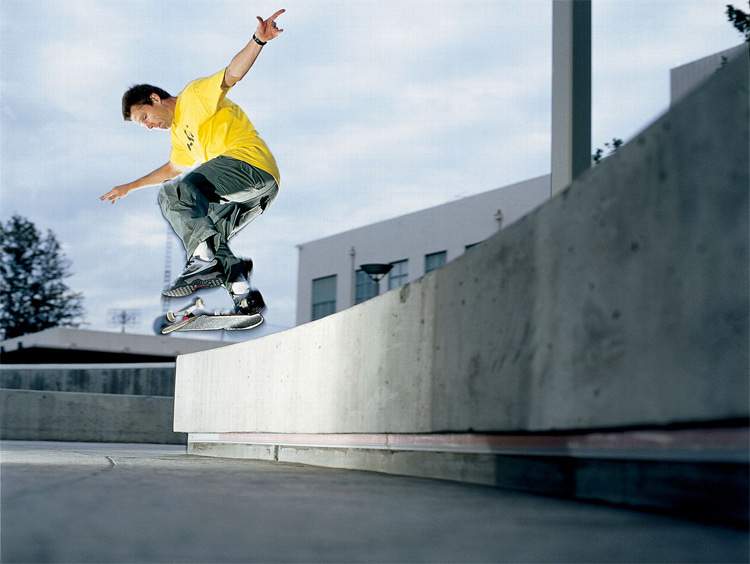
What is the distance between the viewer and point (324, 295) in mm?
57656

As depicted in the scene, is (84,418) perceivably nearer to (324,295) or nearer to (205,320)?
(205,320)

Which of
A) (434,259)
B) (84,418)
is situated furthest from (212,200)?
(434,259)

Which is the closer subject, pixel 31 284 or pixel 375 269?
pixel 375 269

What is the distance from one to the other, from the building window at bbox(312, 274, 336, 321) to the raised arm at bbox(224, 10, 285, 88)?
159 ft

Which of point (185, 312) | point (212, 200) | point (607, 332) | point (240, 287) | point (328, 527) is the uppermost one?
point (212, 200)

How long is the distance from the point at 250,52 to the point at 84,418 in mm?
14961

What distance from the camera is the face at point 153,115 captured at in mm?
8305

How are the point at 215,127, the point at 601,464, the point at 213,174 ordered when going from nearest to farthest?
the point at 601,464
the point at 213,174
the point at 215,127

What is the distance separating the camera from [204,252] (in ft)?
26.2

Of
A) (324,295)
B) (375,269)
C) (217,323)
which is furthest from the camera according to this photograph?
(324,295)

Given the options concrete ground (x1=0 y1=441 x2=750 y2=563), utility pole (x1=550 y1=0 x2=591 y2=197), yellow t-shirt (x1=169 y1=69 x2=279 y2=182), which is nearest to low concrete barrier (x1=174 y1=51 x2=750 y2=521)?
concrete ground (x1=0 y1=441 x2=750 y2=563)

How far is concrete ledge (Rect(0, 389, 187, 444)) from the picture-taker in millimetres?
20391

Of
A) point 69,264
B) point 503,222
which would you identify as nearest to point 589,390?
point 503,222

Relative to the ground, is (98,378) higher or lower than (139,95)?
lower
